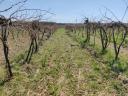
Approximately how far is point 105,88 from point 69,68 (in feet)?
14.6

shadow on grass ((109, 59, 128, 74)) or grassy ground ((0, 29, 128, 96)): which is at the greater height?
shadow on grass ((109, 59, 128, 74))

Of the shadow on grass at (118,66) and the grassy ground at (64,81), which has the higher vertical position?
A: the shadow on grass at (118,66)

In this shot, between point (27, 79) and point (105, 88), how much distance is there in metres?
3.40

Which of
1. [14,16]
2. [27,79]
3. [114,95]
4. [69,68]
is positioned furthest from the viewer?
[69,68]

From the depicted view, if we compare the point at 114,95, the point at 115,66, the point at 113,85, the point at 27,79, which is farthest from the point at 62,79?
the point at 115,66

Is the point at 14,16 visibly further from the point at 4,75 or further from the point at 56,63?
the point at 56,63

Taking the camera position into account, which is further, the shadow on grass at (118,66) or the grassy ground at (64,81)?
the shadow on grass at (118,66)

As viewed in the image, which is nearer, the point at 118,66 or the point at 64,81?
the point at 64,81

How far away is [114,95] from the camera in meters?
9.61

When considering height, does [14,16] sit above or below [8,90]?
above

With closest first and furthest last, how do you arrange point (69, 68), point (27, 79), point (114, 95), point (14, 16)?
point (114, 95)
point (14, 16)
point (27, 79)
point (69, 68)

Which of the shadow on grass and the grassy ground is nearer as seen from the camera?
the grassy ground

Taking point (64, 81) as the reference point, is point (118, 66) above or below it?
above

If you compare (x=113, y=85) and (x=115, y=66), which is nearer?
(x=113, y=85)
